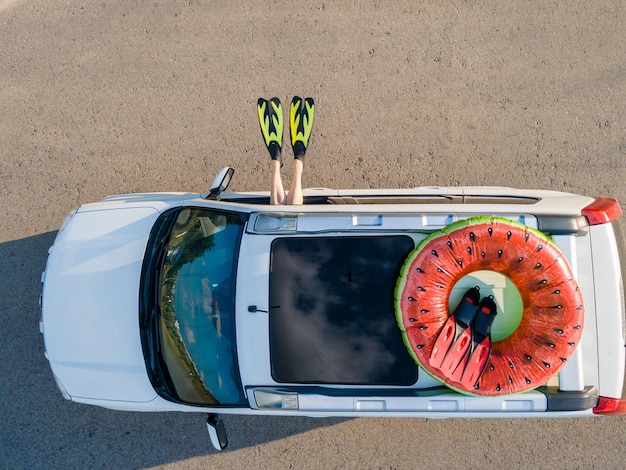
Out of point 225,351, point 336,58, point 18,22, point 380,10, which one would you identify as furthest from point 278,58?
point 225,351

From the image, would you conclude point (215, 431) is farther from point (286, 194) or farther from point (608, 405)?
point (608, 405)

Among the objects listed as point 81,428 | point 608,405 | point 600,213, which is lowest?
point 81,428

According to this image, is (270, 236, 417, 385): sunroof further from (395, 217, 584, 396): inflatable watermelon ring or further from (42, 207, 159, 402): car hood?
(42, 207, 159, 402): car hood

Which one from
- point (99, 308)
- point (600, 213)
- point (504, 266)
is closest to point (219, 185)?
point (99, 308)

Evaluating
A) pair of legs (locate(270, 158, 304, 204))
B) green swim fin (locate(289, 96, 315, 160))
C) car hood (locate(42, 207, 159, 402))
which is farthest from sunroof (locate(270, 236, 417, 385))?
green swim fin (locate(289, 96, 315, 160))

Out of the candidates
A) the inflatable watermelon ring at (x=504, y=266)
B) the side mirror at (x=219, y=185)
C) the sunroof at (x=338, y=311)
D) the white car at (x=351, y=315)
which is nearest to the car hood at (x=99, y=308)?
the white car at (x=351, y=315)

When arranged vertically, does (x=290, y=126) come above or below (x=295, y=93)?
below
